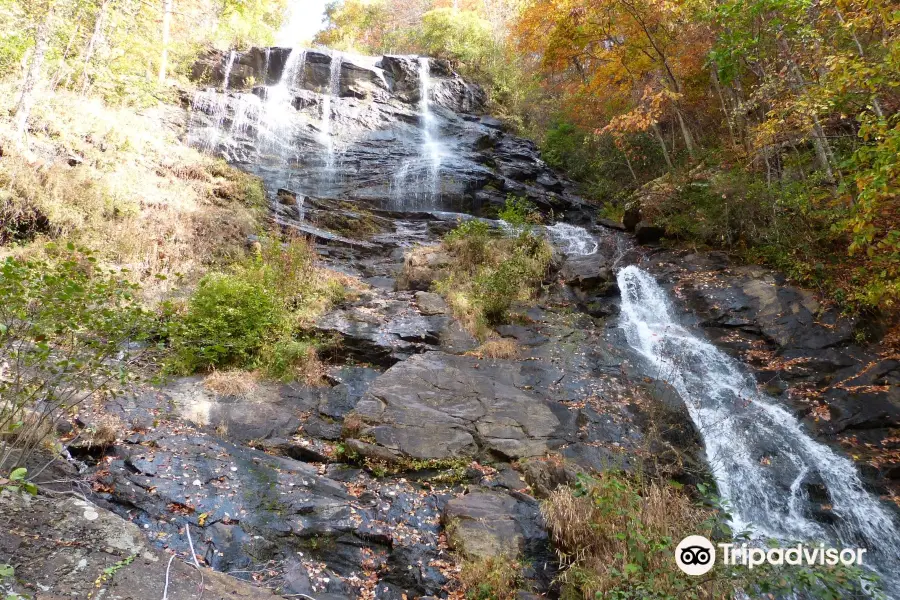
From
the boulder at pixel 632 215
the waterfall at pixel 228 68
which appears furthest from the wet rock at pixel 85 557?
the waterfall at pixel 228 68

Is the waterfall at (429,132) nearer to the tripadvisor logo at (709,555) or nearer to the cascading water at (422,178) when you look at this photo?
the cascading water at (422,178)

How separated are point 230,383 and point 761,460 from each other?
736 cm

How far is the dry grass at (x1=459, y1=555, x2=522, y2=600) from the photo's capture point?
4137 mm

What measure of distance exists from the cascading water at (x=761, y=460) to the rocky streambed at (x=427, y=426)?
0.16 m

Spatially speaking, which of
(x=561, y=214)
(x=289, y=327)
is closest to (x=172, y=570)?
(x=289, y=327)

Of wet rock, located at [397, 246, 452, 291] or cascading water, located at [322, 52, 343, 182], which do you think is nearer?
wet rock, located at [397, 246, 452, 291]

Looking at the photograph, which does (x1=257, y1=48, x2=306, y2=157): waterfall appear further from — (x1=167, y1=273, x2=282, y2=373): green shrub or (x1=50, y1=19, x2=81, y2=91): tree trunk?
(x1=167, y1=273, x2=282, y2=373): green shrub

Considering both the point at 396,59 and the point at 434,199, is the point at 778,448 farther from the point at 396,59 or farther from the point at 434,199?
the point at 396,59

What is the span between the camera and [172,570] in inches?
124

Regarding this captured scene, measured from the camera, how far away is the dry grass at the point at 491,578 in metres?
4.14

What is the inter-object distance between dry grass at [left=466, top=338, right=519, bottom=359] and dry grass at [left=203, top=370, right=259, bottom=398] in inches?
139

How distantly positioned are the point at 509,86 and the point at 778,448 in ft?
68.8

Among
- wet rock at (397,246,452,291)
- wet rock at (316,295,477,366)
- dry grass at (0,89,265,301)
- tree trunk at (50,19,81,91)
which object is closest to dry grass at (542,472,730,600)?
wet rock at (316,295,477,366)

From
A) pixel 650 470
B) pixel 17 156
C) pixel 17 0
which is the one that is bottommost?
pixel 650 470
